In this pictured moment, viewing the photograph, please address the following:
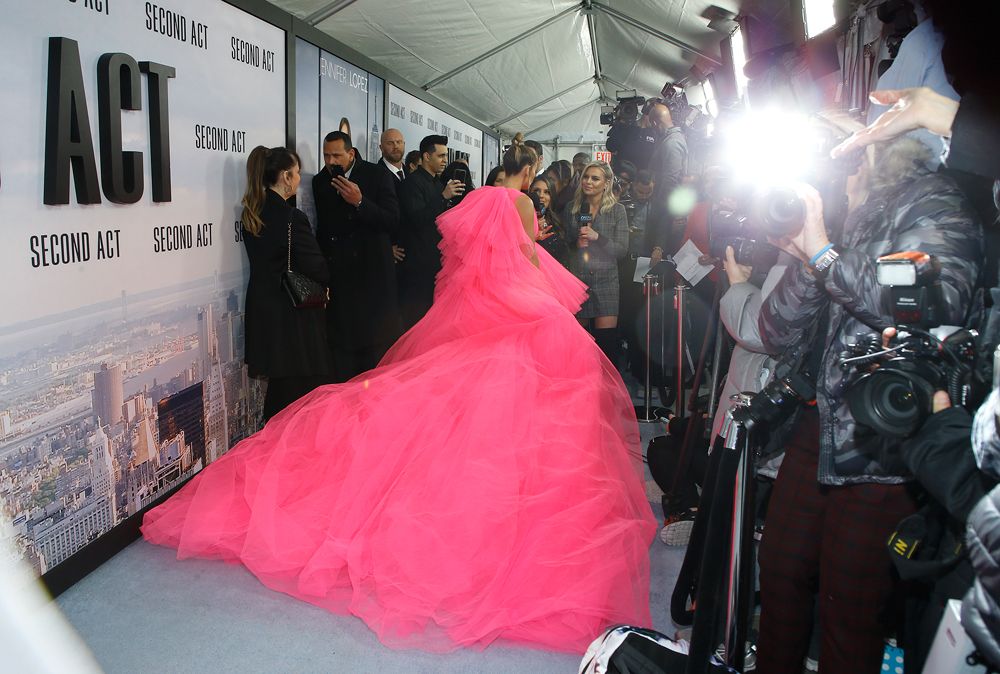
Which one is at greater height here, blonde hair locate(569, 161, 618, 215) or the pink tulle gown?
blonde hair locate(569, 161, 618, 215)

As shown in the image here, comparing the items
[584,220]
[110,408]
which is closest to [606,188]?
[584,220]

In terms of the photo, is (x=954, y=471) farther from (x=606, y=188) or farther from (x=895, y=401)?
(x=606, y=188)

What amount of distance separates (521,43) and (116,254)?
14.9 ft

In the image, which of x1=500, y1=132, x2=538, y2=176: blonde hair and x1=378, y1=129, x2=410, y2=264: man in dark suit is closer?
x1=500, y1=132, x2=538, y2=176: blonde hair

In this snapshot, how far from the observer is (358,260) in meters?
4.24

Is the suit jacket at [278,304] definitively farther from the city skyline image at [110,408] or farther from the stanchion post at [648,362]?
the stanchion post at [648,362]

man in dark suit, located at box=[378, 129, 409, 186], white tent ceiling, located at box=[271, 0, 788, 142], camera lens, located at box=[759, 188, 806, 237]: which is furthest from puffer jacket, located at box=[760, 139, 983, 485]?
man in dark suit, located at box=[378, 129, 409, 186]

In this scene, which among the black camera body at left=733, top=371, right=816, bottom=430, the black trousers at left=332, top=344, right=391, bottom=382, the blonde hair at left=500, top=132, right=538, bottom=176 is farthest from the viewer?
the black trousers at left=332, top=344, right=391, bottom=382

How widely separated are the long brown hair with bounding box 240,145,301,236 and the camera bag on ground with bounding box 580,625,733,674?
8.33ft

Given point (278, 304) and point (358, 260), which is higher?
point (358, 260)

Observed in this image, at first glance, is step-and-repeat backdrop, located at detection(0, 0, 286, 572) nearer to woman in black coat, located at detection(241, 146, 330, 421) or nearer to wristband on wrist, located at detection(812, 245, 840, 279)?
woman in black coat, located at detection(241, 146, 330, 421)

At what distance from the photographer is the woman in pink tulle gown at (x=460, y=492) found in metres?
2.26

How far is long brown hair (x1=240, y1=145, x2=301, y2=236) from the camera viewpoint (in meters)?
3.46

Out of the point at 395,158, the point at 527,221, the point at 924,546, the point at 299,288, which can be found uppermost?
the point at 395,158
